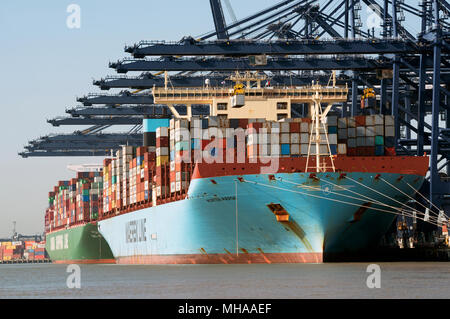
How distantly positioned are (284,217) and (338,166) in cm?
409

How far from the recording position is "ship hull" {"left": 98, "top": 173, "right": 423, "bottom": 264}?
4675cm

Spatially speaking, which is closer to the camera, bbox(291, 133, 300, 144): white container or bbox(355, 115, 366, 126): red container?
bbox(291, 133, 300, 144): white container

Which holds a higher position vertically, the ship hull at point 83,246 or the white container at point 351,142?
the white container at point 351,142

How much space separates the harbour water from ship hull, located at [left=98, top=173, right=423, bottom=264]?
214 cm

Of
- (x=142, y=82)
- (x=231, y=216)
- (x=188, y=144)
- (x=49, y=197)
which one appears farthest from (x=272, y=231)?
(x=49, y=197)

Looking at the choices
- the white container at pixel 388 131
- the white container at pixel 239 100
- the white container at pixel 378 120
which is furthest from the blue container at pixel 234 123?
the white container at pixel 388 131

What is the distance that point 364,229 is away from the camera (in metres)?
48.7

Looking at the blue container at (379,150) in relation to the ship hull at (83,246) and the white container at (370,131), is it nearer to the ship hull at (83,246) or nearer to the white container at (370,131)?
the white container at (370,131)

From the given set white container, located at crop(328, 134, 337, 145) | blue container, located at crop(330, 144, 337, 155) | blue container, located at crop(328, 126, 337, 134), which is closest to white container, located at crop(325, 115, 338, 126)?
blue container, located at crop(328, 126, 337, 134)

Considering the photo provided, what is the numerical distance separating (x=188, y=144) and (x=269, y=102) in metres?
8.47

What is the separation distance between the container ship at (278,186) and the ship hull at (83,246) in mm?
26030

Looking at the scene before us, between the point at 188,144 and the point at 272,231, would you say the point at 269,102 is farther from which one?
the point at 272,231

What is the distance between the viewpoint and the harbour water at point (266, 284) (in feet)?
101

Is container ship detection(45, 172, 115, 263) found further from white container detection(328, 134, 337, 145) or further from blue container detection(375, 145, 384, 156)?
blue container detection(375, 145, 384, 156)
